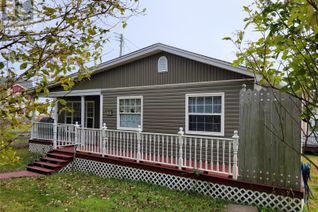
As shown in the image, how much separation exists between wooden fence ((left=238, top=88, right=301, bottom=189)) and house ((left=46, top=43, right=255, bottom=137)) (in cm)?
157

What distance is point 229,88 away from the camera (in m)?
7.96

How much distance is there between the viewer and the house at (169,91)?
798 centimetres

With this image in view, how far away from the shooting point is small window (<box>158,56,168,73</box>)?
9450 mm

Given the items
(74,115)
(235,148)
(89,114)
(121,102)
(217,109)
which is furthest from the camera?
(74,115)

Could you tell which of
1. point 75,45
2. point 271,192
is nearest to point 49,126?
point 271,192

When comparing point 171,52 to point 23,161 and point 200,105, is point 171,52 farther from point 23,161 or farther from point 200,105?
point 23,161

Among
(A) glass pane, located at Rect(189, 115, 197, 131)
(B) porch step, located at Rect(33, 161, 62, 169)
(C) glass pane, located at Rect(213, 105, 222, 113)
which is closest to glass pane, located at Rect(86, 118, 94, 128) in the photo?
(B) porch step, located at Rect(33, 161, 62, 169)

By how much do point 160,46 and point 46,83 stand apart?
7.95 meters

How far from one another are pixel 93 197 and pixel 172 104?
449 cm

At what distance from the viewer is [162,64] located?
9555 mm

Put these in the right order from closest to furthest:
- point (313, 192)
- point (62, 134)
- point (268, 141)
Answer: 1. point (268, 141)
2. point (313, 192)
3. point (62, 134)

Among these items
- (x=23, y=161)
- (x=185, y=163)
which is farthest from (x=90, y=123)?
(x=185, y=163)

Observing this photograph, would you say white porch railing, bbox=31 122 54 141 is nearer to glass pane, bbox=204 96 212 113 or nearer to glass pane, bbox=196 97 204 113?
glass pane, bbox=196 97 204 113

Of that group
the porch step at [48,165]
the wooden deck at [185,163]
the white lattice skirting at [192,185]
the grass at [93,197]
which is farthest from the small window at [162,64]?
the porch step at [48,165]
